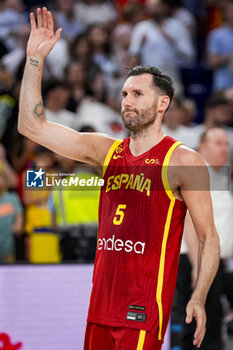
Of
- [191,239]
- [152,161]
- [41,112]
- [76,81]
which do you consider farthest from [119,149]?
[76,81]

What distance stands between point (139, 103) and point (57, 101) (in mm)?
4864

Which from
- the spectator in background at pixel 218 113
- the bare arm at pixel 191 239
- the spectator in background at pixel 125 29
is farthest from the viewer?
the spectator in background at pixel 125 29

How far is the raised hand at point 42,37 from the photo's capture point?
145 inches

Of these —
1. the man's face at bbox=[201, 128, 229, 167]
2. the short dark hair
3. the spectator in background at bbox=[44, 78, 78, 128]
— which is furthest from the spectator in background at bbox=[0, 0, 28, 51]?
the short dark hair

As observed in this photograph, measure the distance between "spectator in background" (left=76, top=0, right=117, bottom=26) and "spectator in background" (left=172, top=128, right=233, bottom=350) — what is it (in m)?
6.05

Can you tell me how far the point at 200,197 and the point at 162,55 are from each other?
22.2 feet

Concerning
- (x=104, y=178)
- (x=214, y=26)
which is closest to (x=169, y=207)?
(x=104, y=178)

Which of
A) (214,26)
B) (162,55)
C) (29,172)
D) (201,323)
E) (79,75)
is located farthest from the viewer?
(214,26)

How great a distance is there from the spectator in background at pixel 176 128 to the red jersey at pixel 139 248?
13.2 feet

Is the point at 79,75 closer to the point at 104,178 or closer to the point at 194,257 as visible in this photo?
the point at 194,257

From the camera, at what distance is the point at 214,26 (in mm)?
12102

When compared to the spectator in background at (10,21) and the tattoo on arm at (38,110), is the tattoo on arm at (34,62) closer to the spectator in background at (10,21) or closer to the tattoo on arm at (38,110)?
the tattoo on arm at (38,110)

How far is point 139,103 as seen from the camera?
3.61m

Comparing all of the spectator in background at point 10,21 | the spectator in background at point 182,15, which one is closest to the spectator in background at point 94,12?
the spectator in background at point 10,21
